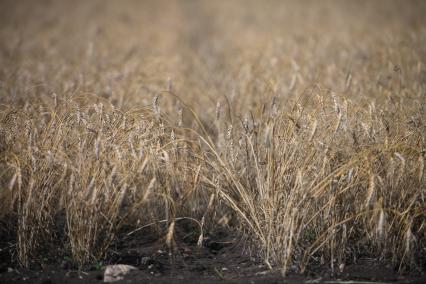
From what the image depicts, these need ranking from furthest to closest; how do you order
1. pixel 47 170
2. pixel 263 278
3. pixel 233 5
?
pixel 233 5 → pixel 47 170 → pixel 263 278

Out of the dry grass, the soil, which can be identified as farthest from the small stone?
the dry grass

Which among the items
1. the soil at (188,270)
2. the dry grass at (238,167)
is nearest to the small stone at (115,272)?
the soil at (188,270)

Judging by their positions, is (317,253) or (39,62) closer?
(317,253)

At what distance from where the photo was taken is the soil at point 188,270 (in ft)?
8.57

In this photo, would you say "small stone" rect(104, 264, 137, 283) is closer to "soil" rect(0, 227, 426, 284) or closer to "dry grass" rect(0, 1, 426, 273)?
"soil" rect(0, 227, 426, 284)

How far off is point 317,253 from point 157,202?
1.10 m

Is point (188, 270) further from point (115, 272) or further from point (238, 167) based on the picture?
point (238, 167)

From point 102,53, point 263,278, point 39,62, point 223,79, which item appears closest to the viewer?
point 263,278

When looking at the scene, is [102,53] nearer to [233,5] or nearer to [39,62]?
[39,62]

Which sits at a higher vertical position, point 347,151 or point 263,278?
point 347,151

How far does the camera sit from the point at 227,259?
9.80ft

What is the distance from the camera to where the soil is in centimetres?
261

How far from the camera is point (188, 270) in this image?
2.81 metres

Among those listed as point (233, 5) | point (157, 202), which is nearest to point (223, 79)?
A: point (157, 202)
